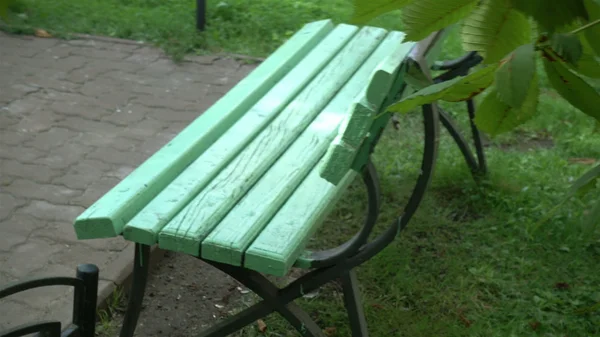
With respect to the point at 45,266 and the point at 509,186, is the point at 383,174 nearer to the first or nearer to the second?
the point at 509,186

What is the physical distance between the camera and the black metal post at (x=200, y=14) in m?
5.92

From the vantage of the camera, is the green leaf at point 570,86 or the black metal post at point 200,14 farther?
the black metal post at point 200,14

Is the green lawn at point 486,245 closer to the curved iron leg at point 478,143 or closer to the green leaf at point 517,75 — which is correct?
the curved iron leg at point 478,143

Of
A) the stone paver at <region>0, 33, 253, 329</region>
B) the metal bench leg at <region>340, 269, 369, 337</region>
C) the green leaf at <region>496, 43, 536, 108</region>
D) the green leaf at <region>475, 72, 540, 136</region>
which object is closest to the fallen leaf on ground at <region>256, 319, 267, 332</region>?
the metal bench leg at <region>340, 269, 369, 337</region>

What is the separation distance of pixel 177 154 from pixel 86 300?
22.2 inches

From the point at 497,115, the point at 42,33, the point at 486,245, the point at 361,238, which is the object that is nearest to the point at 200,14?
the point at 42,33

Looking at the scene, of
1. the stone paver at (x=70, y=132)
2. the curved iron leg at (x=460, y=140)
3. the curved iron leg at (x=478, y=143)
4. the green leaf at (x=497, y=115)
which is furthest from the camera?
the curved iron leg at (x=478, y=143)

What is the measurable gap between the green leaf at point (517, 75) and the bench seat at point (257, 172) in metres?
1.17

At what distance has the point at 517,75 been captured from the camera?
34.5 inches

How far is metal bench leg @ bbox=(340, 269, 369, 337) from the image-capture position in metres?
2.58

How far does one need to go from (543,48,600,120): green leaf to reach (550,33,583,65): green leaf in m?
0.02

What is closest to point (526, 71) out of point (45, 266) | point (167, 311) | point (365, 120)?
point (365, 120)

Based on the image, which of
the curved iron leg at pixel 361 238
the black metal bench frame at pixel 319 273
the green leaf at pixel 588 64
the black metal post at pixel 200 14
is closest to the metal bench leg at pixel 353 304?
the black metal bench frame at pixel 319 273

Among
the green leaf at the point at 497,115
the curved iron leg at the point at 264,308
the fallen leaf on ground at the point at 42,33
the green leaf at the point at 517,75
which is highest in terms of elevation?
the green leaf at the point at 517,75
